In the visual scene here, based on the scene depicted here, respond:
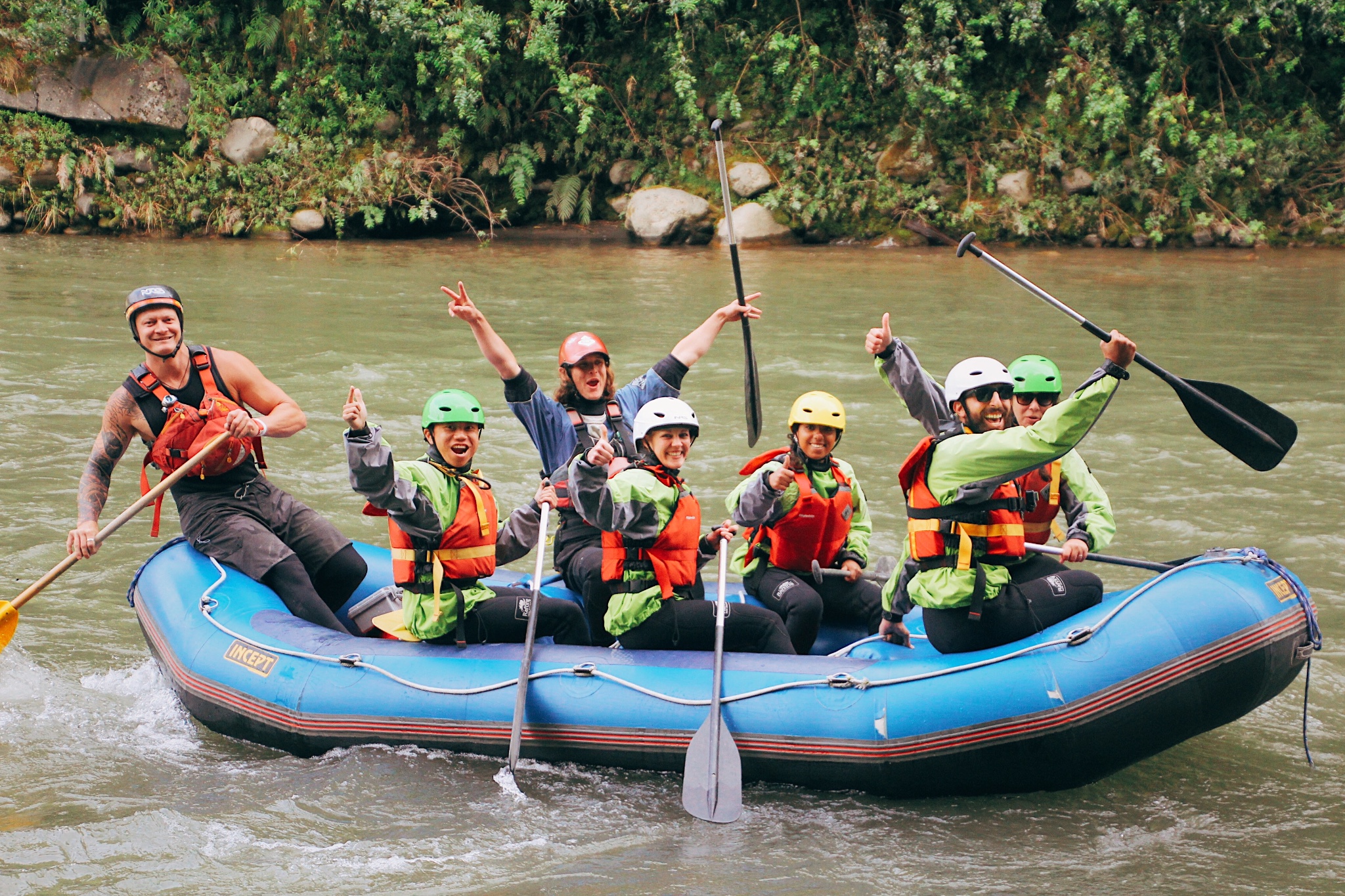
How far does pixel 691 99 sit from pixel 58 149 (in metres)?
8.04

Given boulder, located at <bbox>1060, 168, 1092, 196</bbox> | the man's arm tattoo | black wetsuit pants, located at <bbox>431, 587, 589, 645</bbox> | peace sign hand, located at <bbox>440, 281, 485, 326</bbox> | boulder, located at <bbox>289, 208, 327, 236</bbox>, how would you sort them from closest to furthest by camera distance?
1. black wetsuit pants, located at <bbox>431, 587, 589, 645</bbox>
2. the man's arm tattoo
3. peace sign hand, located at <bbox>440, 281, 485, 326</bbox>
4. boulder, located at <bbox>1060, 168, 1092, 196</bbox>
5. boulder, located at <bbox>289, 208, 327, 236</bbox>

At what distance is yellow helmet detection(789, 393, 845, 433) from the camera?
4074 millimetres

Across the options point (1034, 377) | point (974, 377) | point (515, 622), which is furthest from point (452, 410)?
point (1034, 377)

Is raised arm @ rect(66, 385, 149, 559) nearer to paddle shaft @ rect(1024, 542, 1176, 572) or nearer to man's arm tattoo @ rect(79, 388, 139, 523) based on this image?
man's arm tattoo @ rect(79, 388, 139, 523)

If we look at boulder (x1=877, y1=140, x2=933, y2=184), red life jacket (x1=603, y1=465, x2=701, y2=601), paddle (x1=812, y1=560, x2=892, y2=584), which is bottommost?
paddle (x1=812, y1=560, x2=892, y2=584)

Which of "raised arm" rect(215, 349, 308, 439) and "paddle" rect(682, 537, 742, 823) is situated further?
"raised arm" rect(215, 349, 308, 439)

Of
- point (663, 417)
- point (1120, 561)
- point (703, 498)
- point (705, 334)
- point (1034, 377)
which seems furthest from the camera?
point (703, 498)

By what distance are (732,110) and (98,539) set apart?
12835 millimetres

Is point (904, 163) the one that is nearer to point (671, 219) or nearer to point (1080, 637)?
point (671, 219)

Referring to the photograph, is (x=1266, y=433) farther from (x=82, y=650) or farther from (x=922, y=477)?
(x=82, y=650)

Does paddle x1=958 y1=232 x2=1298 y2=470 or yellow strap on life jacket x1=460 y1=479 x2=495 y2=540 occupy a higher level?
paddle x1=958 y1=232 x2=1298 y2=470

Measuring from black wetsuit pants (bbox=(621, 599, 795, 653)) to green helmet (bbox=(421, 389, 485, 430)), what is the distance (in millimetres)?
820

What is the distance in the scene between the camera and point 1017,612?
373 centimetres

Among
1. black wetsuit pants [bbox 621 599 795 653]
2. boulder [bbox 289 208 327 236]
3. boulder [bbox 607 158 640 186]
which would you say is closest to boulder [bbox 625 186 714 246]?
boulder [bbox 607 158 640 186]
